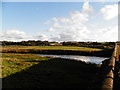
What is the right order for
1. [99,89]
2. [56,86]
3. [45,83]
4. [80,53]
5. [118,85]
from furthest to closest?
[80,53]
[45,83]
[56,86]
[118,85]
[99,89]

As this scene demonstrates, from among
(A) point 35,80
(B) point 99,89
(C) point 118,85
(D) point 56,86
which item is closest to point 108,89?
(B) point 99,89

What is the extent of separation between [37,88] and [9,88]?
7.10 ft

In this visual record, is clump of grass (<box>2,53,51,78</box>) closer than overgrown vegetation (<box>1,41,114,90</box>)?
No

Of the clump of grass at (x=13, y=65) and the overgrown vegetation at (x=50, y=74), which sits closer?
the overgrown vegetation at (x=50, y=74)

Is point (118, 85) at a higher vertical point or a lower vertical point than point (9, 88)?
higher

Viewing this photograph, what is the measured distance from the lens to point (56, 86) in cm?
1221

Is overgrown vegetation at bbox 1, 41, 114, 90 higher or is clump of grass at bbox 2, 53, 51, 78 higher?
clump of grass at bbox 2, 53, 51, 78

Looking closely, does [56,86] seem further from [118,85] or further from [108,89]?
[108,89]

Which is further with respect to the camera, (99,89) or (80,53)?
(80,53)

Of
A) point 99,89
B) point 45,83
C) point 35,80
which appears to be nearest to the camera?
point 99,89

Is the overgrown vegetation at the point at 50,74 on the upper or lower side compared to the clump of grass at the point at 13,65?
lower

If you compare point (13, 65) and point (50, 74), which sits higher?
point (13, 65)

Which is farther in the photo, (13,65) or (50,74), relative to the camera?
(13,65)

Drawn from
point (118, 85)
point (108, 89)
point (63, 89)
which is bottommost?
point (63, 89)
